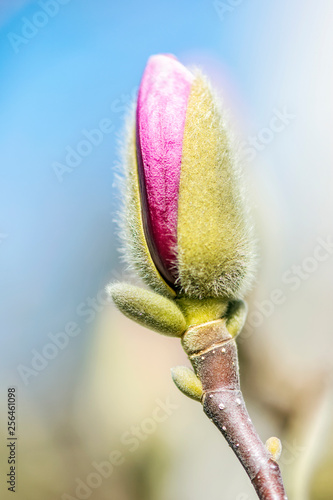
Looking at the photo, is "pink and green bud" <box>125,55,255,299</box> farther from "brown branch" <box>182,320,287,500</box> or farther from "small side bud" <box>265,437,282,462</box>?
"small side bud" <box>265,437,282,462</box>

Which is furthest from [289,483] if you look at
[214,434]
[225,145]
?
[225,145]

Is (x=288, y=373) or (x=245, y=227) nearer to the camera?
(x=245, y=227)

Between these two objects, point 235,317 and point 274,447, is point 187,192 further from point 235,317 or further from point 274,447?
point 274,447

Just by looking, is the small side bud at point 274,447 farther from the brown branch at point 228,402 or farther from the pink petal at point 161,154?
the pink petal at point 161,154

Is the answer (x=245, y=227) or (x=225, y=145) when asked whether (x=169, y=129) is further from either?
(x=245, y=227)

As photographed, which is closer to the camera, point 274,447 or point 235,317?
point 274,447

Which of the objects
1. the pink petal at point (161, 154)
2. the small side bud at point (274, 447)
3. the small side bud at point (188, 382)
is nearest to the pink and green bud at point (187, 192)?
the pink petal at point (161, 154)

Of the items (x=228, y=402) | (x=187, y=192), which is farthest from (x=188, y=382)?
(x=187, y=192)

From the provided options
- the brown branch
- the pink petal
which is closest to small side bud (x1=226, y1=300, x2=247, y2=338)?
the brown branch
